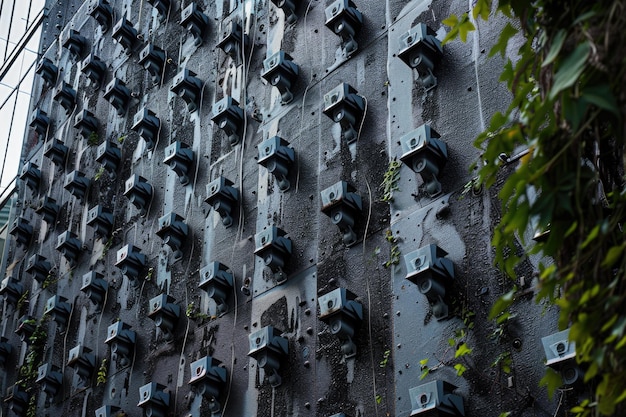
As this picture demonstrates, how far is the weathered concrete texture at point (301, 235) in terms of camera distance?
27.1 ft

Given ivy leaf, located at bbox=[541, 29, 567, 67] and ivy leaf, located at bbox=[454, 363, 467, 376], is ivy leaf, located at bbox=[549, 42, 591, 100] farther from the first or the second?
ivy leaf, located at bbox=[454, 363, 467, 376]

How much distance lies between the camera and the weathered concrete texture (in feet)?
27.1

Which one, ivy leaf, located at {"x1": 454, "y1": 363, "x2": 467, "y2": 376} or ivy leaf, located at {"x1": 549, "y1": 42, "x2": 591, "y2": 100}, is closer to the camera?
ivy leaf, located at {"x1": 549, "y1": 42, "x2": 591, "y2": 100}

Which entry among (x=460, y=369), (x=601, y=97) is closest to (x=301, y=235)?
(x=460, y=369)

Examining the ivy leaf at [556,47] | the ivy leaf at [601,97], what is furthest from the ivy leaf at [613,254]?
the ivy leaf at [556,47]

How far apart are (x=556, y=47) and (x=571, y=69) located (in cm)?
31

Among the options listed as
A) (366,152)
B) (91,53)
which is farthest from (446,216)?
(91,53)

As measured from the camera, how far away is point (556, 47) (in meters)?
4.42

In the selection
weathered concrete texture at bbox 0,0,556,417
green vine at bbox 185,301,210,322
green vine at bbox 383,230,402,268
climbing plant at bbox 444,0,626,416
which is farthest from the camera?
green vine at bbox 185,301,210,322

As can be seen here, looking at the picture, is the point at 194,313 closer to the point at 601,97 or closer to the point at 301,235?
the point at 301,235

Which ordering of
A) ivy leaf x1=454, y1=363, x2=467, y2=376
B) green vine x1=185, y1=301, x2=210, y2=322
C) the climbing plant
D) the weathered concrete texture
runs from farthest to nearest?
green vine x1=185, y1=301, x2=210, y2=322
the weathered concrete texture
ivy leaf x1=454, y1=363, x2=467, y2=376
the climbing plant

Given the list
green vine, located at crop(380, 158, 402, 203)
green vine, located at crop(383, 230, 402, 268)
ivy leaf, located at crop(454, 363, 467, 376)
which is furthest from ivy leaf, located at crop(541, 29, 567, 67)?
green vine, located at crop(380, 158, 402, 203)

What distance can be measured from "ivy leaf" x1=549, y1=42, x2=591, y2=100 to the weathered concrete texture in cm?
352

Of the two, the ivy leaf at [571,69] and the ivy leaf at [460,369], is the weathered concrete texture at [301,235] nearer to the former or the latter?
the ivy leaf at [460,369]
